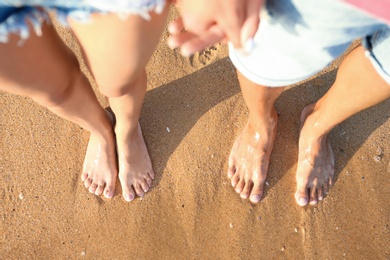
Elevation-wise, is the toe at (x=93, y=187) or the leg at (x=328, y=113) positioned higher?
the leg at (x=328, y=113)

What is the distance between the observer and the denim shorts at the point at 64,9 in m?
0.77

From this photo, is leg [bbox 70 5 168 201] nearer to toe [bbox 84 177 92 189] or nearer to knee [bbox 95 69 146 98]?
knee [bbox 95 69 146 98]

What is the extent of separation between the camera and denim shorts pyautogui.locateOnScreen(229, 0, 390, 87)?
2.93ft

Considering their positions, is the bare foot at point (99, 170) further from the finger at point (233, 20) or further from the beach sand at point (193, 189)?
the finger at point (233, 20)

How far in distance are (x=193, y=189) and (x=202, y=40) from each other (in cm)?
120

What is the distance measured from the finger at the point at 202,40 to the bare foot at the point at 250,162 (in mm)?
1073

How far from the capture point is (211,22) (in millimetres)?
848

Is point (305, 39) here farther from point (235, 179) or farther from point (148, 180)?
point (148, 180)

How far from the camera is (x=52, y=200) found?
6.34 ft

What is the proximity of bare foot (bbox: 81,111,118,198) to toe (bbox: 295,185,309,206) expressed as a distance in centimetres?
88

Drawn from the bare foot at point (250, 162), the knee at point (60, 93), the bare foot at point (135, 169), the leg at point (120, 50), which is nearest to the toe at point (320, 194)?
the bare foot at point (250, 162)

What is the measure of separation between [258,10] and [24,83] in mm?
673

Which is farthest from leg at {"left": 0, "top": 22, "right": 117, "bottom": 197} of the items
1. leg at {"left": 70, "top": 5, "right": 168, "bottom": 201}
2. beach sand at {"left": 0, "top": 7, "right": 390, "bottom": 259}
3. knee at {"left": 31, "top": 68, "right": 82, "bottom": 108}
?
beach sand at {"left": 0, "top": 7, "right": 390, "bottom": 259}

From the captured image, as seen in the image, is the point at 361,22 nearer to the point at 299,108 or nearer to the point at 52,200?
the point at 299,108
